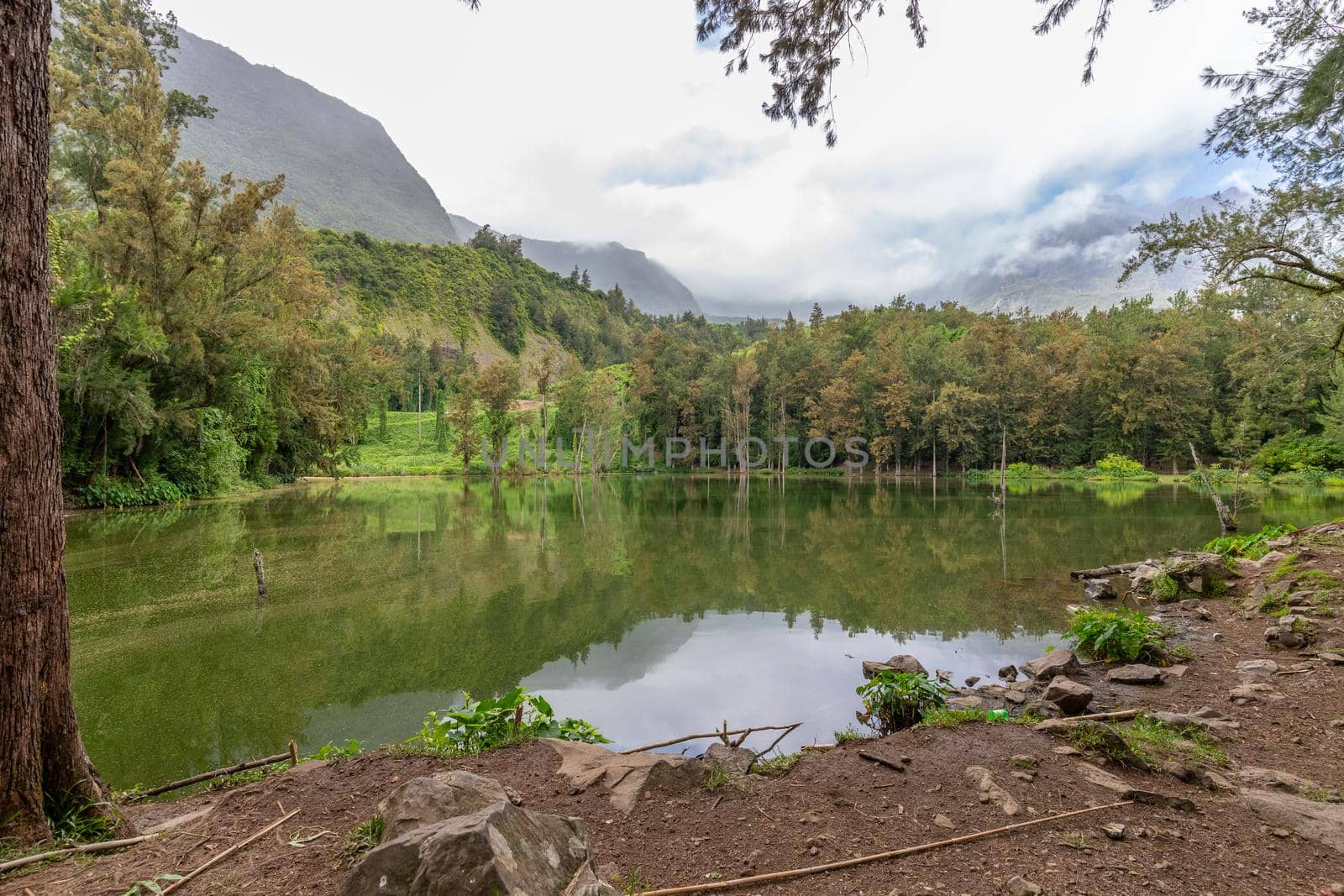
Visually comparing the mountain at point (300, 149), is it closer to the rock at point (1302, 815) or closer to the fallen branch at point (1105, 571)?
the fallen branch at point (1105, 571)

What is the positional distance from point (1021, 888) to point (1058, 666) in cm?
428

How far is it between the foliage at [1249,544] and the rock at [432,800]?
13306 millimetres

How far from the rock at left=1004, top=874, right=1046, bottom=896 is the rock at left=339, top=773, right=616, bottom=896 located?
5.16 feet

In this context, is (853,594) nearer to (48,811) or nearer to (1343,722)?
(1343,722)

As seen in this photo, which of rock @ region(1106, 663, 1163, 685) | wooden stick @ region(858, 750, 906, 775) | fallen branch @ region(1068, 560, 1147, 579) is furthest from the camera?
fallen branch @ region(1068, 560, 1147, 579)

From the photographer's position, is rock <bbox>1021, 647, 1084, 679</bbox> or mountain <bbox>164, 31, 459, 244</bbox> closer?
rock <bbox>1021, 647, 1084, 679</bbox>

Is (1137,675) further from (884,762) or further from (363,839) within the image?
(363,839)

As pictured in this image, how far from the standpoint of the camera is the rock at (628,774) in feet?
10.7

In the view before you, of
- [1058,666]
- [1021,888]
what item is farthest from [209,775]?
[1058,666]

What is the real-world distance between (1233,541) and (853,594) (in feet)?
26.5

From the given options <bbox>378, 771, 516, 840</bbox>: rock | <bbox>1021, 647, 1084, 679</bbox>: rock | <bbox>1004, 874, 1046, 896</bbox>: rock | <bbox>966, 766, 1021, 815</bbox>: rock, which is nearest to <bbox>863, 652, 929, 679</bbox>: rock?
<bbox>1021, 647, 1084, 679</bbox>: rock

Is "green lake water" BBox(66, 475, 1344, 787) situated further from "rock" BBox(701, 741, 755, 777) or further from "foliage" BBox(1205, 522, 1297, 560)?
"foliage" BBox(1205, 522, 1297, 560)

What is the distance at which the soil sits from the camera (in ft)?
7.80

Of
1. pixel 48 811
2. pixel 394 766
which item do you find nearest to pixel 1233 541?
pixel 394 766
